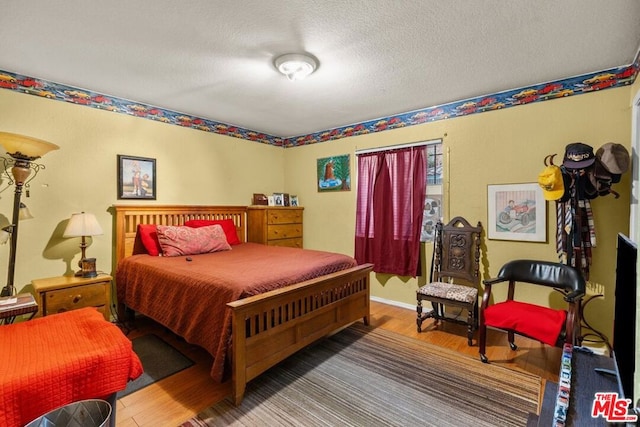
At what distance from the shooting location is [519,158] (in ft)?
10.1

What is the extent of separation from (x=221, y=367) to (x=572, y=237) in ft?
9.79

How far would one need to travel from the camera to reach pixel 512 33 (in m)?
2.10

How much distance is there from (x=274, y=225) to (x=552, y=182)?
3353 mm

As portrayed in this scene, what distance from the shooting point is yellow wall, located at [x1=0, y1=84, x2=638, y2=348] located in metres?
2.70

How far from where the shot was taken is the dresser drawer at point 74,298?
2556mm

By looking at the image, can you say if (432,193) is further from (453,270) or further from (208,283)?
(208,283)

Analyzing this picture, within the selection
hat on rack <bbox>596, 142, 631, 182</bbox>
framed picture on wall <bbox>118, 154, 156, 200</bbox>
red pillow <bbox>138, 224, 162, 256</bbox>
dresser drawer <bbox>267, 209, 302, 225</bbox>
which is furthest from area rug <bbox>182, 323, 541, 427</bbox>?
framed picture on wall <bbox>118, 154, 156, 200</bbox>

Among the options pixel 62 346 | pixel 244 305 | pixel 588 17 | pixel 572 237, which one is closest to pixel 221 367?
pixel 244 305

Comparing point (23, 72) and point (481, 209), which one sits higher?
point (23, 72)

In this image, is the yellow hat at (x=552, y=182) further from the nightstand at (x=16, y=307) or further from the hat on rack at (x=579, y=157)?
the nightstand at (x=16, y=307)

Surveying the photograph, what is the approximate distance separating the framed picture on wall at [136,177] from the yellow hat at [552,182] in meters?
4.11

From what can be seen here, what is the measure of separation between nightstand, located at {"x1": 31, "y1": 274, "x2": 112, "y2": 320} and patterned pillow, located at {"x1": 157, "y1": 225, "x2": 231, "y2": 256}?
622 mm

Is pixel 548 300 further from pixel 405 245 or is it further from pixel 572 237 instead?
pixel 405 245

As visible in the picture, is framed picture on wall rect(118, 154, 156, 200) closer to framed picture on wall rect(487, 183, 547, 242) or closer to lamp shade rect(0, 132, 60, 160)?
lamp shade rect(0, 132, 60, 160)
